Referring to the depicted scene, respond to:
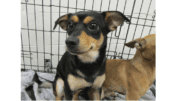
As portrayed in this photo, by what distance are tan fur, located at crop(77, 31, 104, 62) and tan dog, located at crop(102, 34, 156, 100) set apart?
1.61 ft

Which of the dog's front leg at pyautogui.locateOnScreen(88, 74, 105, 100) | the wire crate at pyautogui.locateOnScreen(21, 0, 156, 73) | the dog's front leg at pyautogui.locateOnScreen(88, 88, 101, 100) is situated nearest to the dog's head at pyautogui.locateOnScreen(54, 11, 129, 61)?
the dog's front leg at pyautogui.locateOnScreen(88, 74, 105, 100)

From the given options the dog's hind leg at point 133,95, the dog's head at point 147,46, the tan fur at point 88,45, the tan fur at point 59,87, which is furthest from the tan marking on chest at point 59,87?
the dog's head at point 147,46

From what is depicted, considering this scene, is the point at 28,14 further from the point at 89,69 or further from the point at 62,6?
the point at 89,69

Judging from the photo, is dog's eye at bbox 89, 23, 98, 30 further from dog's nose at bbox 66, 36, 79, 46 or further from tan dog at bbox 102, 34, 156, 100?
tan dog at bbox 102, 34, 156, 100

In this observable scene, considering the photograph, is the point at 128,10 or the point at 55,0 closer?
the point at 55,0

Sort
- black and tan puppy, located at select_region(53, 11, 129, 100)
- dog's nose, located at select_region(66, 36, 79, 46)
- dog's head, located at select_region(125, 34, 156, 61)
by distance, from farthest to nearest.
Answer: dog's head, located at select_region(125, 34, 156, 61)
black and tan puppy, located at select_region(53, 11, 129, 100)
dog's nose, located at select_region(66, 36, 79, 46)

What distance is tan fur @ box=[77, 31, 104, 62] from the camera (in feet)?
3.43

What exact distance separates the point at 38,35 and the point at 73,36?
1.37 metres

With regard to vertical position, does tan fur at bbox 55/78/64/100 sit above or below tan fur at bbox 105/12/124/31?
below

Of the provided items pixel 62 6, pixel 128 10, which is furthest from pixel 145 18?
pixel 62 6

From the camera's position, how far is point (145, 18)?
202 centimetres

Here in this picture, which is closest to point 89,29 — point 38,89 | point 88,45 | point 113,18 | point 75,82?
point 88,45

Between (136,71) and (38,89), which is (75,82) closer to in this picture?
(136,71)

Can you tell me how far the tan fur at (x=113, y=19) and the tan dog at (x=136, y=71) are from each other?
337 millimetres
